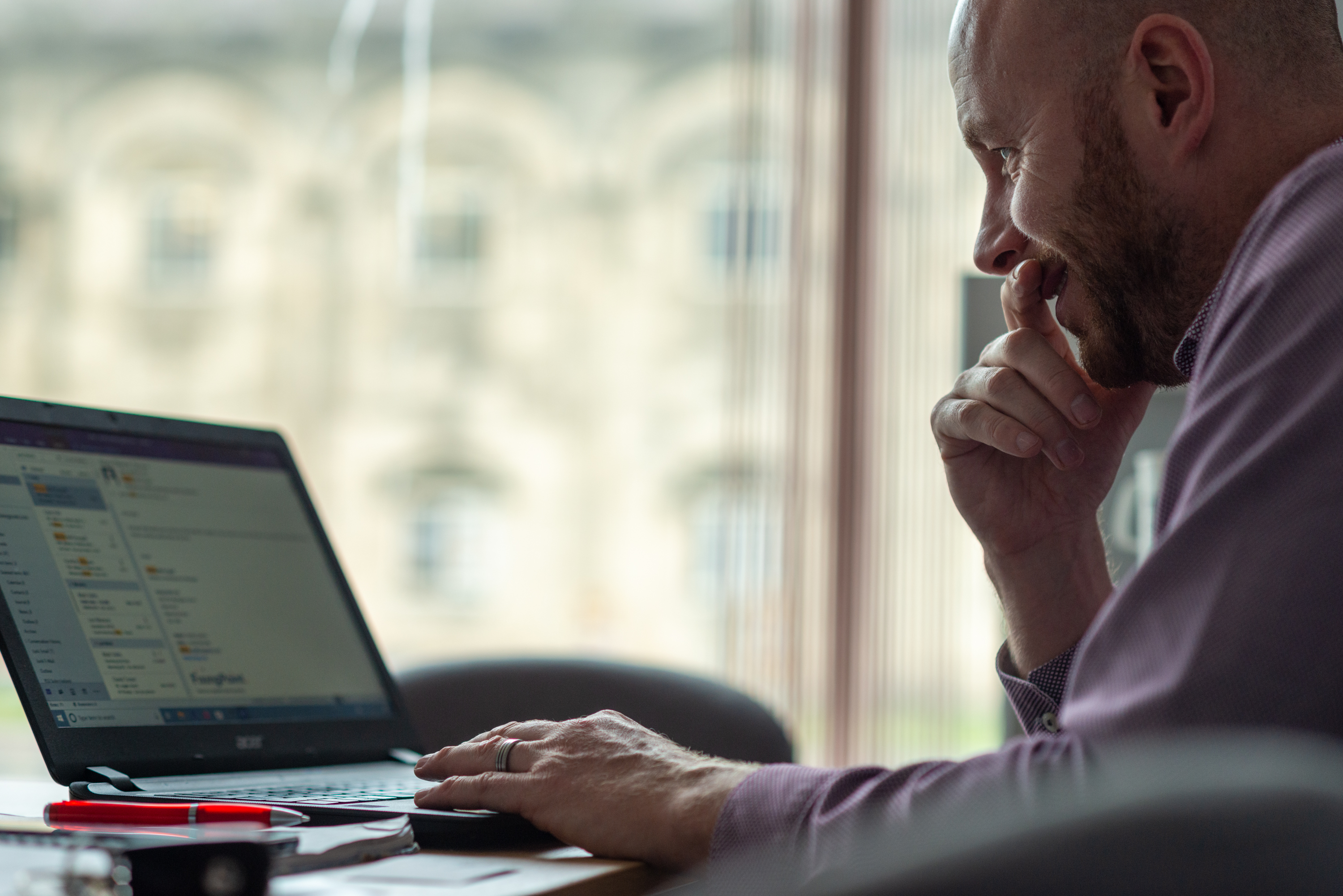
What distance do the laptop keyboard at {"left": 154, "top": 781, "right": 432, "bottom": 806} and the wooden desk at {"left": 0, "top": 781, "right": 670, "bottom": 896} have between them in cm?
11

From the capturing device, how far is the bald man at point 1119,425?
0.62 m

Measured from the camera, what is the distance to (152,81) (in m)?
5.91

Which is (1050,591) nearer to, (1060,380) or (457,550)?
(1060,380)

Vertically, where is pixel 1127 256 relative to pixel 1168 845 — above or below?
above

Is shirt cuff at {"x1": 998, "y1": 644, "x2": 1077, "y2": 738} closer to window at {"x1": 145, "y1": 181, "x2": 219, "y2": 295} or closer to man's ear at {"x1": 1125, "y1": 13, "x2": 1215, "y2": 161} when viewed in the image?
man's ear at {"x1": 1125, "y1": 13, "x2": 1215, "y2": 161}

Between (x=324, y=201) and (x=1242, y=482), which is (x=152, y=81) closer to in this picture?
(x=324, y=201)

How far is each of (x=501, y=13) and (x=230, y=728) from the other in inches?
228

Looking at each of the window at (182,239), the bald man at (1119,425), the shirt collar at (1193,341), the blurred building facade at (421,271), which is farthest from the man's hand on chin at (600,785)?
the window at (182,239)

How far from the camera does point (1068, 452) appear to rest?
1045 millimetres

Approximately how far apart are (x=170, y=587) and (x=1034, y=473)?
2.45 ft

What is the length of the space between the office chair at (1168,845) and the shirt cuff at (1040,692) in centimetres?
46

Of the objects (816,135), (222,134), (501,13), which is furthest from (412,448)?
(816,135)

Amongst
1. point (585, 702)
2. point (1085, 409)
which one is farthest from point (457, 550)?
point (1085, 409)

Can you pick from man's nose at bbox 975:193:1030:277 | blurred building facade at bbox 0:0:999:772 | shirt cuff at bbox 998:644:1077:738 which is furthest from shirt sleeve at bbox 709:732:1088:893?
blurred building facade at bbox 0:0:999:772
